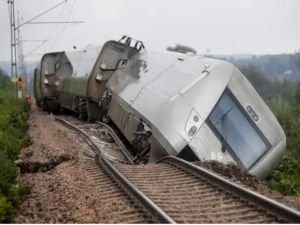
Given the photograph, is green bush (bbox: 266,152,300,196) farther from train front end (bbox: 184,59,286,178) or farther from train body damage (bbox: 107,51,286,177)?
train body damage (bbox: 107,51,286,177)

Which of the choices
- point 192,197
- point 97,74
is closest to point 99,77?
point 97,74

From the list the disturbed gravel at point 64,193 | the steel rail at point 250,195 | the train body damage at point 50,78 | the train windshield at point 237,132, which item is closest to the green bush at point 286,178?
the train windshield at point 237,132

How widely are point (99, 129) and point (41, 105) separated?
1729cm

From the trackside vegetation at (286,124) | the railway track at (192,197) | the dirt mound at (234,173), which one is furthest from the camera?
the trackside vegetation at (286,124)

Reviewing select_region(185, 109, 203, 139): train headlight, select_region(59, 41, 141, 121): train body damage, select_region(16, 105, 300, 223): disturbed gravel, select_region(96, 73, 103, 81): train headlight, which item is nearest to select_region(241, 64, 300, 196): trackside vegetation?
select_region(185, 109, 203, 139): train headlight

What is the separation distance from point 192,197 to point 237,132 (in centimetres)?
424

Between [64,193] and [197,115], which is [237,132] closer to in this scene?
[197,115]

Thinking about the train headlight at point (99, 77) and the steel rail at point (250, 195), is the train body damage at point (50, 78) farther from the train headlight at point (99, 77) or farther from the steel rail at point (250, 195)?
the steel rail at point (250, 195)

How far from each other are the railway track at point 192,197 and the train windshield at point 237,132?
1496 millimetres

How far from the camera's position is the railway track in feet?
21.3

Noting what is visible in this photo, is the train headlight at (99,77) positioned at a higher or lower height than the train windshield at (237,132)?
lower

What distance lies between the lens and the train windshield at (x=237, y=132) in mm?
11578

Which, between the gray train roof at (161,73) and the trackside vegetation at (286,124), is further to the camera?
the trackside vegetation at (286,124)

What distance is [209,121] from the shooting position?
11781 mm
